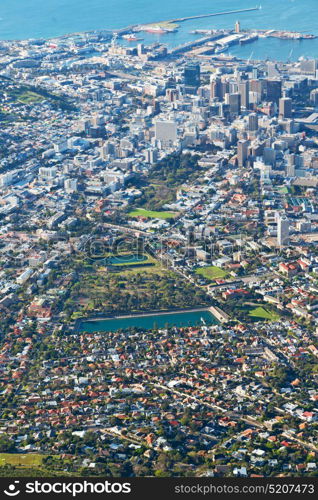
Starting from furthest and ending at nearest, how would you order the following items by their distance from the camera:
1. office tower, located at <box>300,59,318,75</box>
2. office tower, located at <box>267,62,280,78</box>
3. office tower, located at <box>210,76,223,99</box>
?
office tower, located at <box>300,59,318,75</box>
office tower, located at <box>267,62,280,78</box>
office tower, located at <box>210,76,223,99</box>

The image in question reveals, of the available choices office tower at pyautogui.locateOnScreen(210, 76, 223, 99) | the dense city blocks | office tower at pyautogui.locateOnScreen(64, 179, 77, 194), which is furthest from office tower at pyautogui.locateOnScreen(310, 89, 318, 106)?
office tower at pyautogui.locateOnScreen(64, 179, 77, 194)

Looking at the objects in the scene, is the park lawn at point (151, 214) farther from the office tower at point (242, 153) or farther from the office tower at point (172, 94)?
the office tower at point (172, 94)

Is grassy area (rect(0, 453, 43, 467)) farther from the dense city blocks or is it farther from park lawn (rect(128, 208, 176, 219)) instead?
park lawn (rect(128, 208, 176, 219))

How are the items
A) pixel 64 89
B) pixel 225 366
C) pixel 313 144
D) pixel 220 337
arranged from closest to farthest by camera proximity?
pixel 225 366 → pixel 220 337 → pixel 313 144 → pixel 64 89

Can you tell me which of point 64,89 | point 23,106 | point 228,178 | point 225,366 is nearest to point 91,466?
point 225,366

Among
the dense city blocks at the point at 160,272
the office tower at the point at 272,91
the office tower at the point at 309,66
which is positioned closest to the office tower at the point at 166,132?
the dense city blocks at the point at 160,272

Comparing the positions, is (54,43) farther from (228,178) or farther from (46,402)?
→ (46,402)
